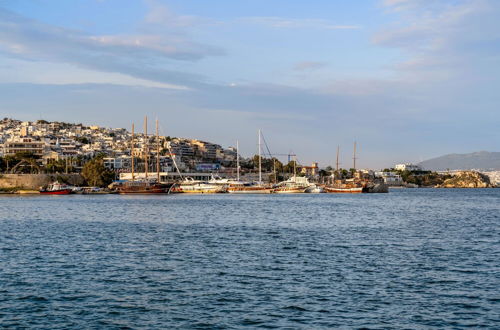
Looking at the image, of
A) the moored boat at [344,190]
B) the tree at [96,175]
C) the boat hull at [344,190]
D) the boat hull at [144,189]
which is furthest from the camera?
the moored boat at [344,190]

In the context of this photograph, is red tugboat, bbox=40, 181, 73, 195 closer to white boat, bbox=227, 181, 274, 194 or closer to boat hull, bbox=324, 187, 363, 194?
white boat, bbox=227, 181, 274, 194

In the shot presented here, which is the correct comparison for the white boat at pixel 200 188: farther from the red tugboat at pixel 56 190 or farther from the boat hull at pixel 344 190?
the boat hull at pixel 344 190

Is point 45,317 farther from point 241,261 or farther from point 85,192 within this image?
point 85,192

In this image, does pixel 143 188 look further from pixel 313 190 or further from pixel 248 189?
pixel 313 190

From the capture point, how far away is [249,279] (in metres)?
23.7

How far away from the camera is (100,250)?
32.2 m

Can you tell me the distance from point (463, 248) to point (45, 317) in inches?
929

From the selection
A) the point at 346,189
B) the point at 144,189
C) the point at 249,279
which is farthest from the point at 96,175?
the point at 249,279

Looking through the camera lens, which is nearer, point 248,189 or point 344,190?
point 248,189

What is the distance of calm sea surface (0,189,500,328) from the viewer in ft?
59.1

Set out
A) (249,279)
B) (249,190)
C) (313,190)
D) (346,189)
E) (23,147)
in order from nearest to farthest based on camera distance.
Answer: (249,279) → (249,190) → (313,190) → (346,189) → (23,147)

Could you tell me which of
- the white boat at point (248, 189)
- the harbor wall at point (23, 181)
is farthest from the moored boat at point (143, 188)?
the white boat at point (248, 189)

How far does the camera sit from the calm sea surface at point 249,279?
1802 cm

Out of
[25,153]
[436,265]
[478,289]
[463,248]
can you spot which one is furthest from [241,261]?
[25,153]
